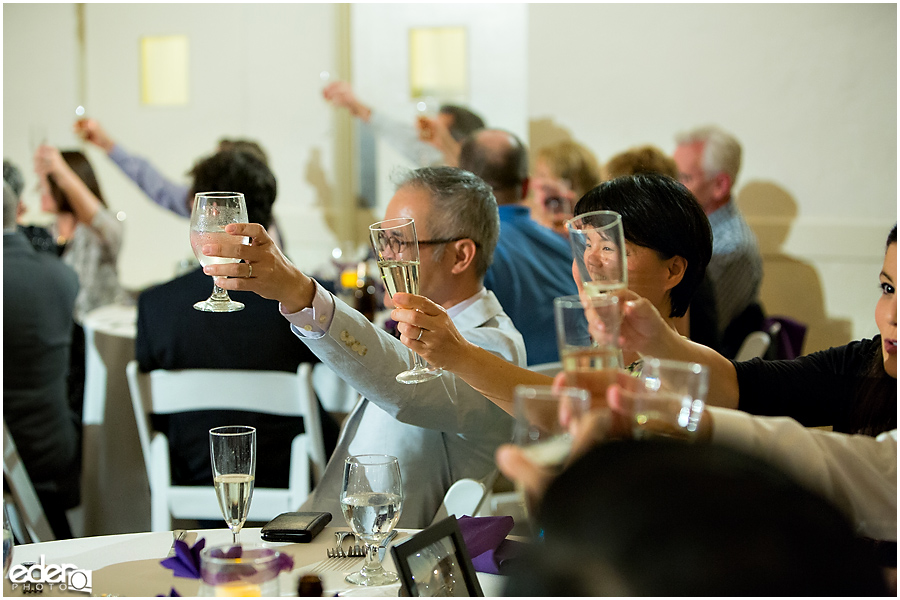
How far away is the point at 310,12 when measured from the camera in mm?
5113

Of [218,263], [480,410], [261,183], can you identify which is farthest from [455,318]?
[261,183]

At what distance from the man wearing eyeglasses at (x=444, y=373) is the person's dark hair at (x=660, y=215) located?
17.0 inches

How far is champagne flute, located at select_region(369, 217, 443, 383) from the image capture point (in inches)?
55.4

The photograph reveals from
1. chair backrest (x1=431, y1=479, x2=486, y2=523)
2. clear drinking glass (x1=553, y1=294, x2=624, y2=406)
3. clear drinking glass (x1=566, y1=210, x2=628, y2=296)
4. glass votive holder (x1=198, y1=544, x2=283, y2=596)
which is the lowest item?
chair backrest (x1=431, y1=479, x2=486, y2=523)

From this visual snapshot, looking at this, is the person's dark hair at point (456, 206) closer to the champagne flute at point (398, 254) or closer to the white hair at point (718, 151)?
the champagne flute at point (398, 254)

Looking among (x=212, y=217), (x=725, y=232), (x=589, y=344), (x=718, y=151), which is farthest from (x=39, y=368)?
(x=718, y=151)

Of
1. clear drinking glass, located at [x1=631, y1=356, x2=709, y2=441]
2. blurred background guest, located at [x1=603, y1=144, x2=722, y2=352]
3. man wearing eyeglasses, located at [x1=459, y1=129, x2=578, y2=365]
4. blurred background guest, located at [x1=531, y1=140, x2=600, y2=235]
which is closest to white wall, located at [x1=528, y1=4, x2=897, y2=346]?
blurred background guest, located at [x1=531, y1=140, x2=600, y2=235]

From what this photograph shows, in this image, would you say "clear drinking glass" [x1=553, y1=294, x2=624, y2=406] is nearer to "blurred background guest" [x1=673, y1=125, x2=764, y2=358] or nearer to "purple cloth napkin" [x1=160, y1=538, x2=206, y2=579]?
"purple cloth napkin" [x1=160, y1=538, x2=206, y2=579]

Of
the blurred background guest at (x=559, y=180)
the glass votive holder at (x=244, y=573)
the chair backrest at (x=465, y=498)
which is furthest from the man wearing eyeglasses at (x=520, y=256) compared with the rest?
the glass votive holder at (x=244, y=573)

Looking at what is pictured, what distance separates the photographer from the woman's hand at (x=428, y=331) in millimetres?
1430

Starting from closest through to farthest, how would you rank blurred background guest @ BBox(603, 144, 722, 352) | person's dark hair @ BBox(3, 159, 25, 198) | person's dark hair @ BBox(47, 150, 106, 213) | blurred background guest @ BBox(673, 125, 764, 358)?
person's dark hair @ BBox(3, 159, 25, 198) < blurred background guest @ BBox(603, 144, 722, 352) < blurred background guest @ BBox(673, 125, 764, 358) < person's dark hair @ BBox(47, 150, 106, 213)

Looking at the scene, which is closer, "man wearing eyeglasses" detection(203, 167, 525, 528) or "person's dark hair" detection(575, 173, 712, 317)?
"person's dark hair" detection(575, 173, 712, 317)

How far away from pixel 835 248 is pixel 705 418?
3.90 m

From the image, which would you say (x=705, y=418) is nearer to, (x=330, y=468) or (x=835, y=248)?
(x=330, y=468)
